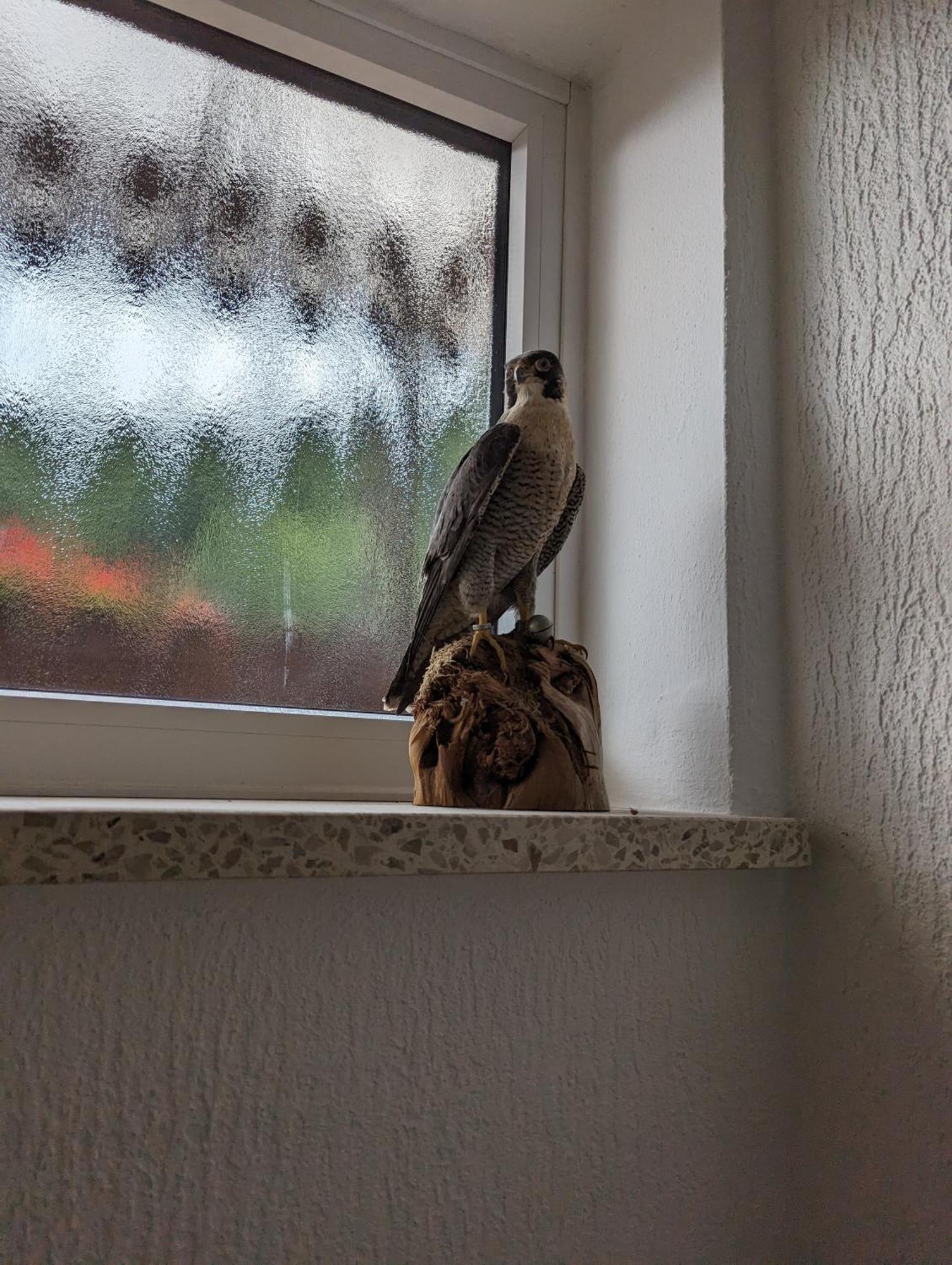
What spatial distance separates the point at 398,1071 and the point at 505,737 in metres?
0.34

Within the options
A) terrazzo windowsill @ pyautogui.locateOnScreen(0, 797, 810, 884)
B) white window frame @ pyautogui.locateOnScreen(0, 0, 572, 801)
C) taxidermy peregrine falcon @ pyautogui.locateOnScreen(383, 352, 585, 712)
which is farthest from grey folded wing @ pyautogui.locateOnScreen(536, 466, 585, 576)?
terrazzo windowsill @ pyautogui.locateOnScreen(0, 797, 810, 884)

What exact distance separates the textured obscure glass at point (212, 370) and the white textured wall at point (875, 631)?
0.54 metres

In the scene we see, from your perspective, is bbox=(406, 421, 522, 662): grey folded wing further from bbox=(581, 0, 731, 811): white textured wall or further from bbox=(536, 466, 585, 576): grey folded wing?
bbox=(581, 0, 731, 811): white textured wall

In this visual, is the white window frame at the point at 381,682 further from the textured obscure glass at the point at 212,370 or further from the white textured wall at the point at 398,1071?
the white textured wall at the point at 398,1071

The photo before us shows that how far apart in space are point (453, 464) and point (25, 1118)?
0.96m

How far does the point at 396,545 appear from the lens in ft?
4.11

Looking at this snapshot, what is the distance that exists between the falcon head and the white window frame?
0.21 m

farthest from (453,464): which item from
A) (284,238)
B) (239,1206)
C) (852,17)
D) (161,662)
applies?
(239,1206)

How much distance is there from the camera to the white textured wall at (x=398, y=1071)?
0.65m

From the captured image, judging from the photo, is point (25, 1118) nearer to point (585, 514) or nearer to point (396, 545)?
point (396, 545)

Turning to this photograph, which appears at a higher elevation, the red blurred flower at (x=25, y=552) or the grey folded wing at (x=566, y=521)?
the grey folded wing at (x=566, y=521)

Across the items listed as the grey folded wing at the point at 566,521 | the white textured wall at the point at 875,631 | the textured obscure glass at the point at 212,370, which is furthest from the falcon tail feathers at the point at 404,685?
the white textured wall at the point at 875,631

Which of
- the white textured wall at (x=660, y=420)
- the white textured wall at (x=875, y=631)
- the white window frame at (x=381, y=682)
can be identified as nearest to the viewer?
the white textured wall at (x=875, y=631)

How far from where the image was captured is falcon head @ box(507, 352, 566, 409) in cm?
112
